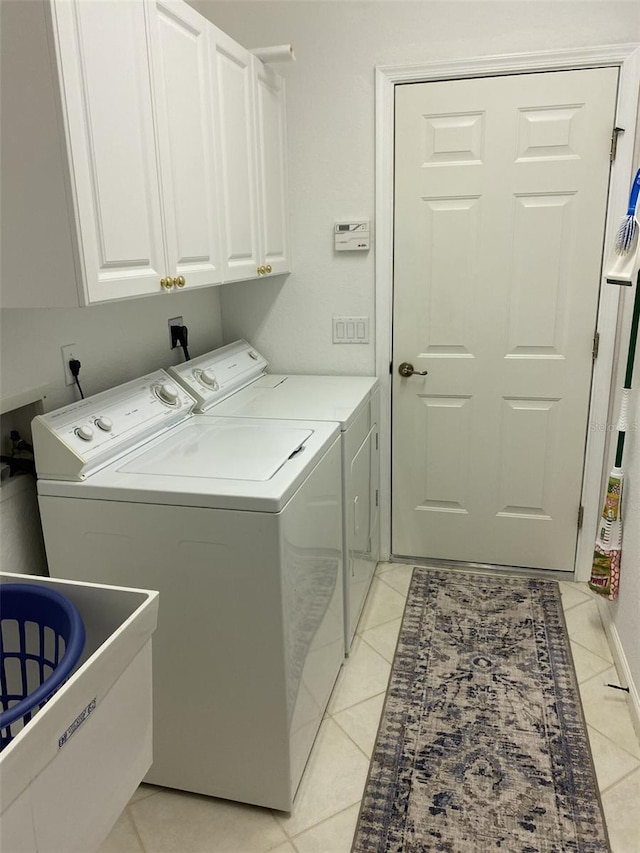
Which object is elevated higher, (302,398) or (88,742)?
(302,398)

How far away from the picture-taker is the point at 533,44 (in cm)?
244

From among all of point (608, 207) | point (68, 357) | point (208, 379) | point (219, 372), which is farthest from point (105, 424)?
point (608, 207)

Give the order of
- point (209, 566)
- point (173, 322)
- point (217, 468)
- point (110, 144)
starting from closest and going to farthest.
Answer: point (110, 144), point (209, 566), point (217, 468), point (173, 322)

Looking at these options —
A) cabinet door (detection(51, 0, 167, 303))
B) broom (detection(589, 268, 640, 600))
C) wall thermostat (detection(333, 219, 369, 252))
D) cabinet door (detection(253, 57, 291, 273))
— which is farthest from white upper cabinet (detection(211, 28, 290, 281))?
broom (detection(589, 268, 640, 600))

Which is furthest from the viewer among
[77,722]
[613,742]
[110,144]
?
[613,742]

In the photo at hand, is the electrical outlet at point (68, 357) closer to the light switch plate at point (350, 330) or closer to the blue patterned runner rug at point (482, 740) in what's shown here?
the light switch plate at point (350, 330)

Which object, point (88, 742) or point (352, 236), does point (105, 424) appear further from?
point (352, 236)

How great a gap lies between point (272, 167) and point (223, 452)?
1338mm

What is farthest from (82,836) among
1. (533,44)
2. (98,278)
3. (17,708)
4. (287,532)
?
(533,44)

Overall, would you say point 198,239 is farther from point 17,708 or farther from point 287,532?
point 17,708

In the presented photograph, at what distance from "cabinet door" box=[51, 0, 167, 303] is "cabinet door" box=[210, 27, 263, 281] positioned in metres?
0.44

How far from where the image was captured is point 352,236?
109 inches

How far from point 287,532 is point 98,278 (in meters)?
0.74

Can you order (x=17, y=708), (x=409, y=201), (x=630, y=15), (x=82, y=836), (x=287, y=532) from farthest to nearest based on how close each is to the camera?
1. (x=409, y=201)
2. (x=630, y=15)
3. (x=287, y=532)
4. (x=82, y=836)
5. (x=17, y=708)
